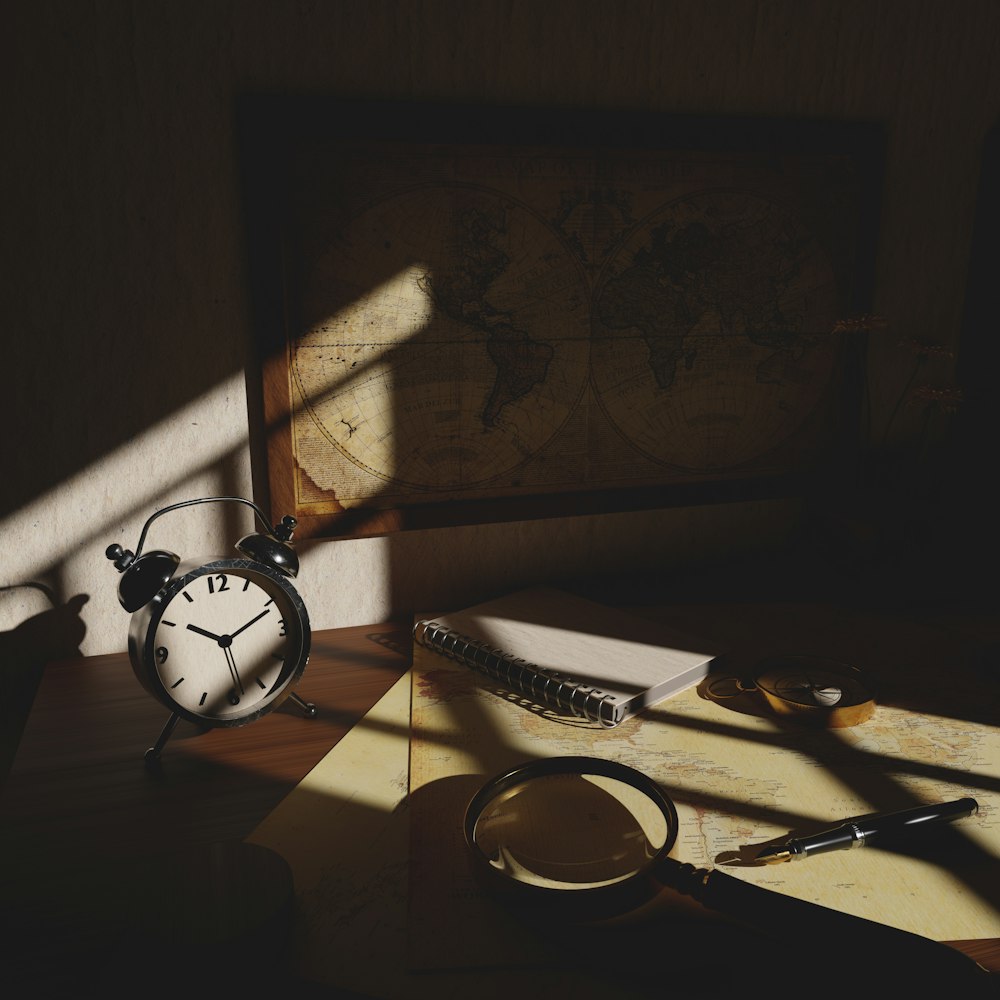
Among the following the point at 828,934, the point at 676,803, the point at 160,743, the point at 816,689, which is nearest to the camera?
the point at 828,934

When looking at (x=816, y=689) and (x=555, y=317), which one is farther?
(x=555, y=317)

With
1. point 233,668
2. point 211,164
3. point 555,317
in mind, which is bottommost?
point 233,668

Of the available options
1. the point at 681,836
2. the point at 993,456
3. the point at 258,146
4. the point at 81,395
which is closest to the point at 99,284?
the point at 81,395

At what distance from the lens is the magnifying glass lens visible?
1.02m

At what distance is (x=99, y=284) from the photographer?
1.53 m

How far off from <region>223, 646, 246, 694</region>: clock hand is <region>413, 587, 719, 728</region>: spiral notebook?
38 centimetres

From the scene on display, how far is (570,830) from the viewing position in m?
1.09

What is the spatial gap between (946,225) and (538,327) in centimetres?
105

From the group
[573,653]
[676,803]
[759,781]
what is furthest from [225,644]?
[759,781]

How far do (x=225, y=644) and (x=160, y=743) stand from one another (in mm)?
175

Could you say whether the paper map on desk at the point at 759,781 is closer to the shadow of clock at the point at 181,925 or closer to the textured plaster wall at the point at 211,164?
the shadow of clock at the point at 181,925

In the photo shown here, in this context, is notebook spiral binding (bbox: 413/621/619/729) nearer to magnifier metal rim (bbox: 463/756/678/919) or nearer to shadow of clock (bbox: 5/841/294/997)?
magnifier metal rim (bbox: 463/756/678/919)

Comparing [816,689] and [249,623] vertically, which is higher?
[249,623]

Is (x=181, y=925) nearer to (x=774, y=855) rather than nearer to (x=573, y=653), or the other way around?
(x=774, y=855)
